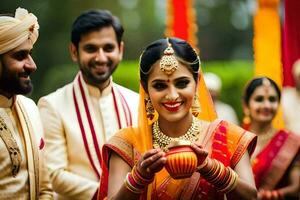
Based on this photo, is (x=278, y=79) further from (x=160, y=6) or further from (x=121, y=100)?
(x=160, y=6)

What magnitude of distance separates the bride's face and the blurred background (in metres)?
12.4

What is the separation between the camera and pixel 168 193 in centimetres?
566

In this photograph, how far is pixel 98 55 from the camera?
7.27m

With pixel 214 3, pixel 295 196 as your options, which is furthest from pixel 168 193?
pixel 214 3

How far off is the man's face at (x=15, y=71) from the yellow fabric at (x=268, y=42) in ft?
18.4

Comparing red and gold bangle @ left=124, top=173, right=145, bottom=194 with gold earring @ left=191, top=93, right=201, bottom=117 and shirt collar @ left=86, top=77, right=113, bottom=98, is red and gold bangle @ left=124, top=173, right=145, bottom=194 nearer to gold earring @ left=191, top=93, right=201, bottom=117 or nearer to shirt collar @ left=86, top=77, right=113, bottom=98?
gold earring @ left=191, top=93, right=201, bottom=117

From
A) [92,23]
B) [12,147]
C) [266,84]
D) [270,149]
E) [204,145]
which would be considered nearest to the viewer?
[204,145]

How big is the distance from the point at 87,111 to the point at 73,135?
26 centimetres

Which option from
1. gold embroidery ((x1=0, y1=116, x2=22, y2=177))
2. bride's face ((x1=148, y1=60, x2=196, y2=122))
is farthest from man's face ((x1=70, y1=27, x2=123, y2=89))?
bride's face ((x1=148, y1=60, x2=196, y2=122))

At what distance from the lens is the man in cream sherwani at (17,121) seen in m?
5.98

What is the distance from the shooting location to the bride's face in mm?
→ 5609

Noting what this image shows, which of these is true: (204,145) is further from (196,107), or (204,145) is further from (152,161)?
(152,161)

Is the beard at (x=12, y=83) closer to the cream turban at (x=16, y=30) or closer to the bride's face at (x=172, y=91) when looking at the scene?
the cream turban at (x=16, y=30)

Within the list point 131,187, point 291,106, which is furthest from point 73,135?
point 291,106
